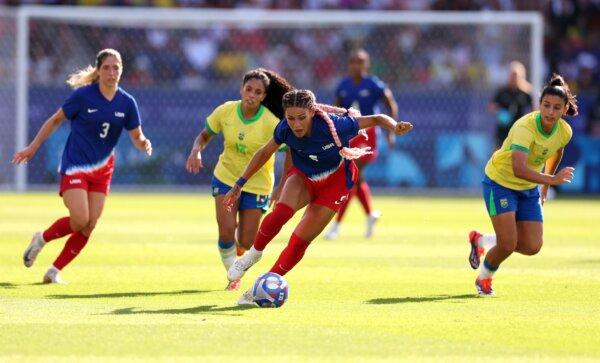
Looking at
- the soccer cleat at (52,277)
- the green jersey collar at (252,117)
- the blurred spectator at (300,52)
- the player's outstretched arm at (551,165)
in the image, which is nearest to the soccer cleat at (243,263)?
the green jersey collar at (252,117)

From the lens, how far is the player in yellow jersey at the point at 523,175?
39.7 feet

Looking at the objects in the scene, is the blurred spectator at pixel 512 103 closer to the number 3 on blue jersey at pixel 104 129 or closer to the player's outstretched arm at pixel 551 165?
the player's outstretched arm at pixel 551 165

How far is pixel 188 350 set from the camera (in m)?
8.73

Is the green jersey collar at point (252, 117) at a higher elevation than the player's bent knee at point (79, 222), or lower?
higher

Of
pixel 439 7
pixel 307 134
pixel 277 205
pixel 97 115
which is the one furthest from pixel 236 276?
pixel 439 7

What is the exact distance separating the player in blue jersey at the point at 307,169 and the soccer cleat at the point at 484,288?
1.70 m

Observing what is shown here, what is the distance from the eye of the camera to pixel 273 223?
11.4 m

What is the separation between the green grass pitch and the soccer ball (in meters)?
0.11

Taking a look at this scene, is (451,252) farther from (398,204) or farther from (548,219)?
(398,204)

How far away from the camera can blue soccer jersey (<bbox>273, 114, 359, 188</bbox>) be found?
1124 cm

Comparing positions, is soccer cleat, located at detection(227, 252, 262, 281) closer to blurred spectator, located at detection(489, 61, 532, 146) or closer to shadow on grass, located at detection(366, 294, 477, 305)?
shadow on grass, located at detection(366, 294, 477, 305)

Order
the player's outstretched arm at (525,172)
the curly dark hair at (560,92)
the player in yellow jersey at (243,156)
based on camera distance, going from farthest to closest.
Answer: the player in yellow jersey at (243,156) → the curly dark hair at (560,92) → the player's outstretched arm at (525,172)

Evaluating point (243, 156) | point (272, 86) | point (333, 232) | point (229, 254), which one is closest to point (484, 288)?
point (229, 254)

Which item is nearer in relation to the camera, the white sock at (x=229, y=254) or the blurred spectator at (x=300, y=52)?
the white sock at (x=229, y=254)
